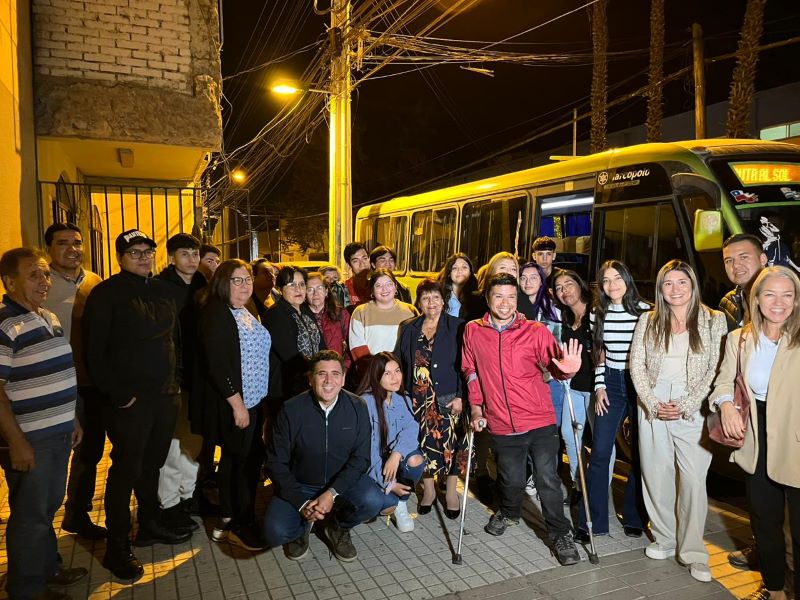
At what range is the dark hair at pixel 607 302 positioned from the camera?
434 centimetres

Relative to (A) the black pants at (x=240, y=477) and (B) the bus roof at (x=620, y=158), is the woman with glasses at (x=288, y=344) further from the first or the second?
(B) the bus roof at (x=620, y=158)

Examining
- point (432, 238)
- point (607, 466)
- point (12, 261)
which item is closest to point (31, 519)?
point (12, 261)

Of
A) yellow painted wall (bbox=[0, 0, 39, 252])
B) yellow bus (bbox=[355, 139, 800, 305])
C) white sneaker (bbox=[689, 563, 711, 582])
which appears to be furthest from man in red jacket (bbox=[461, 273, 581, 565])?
yellow painted wall (bbox=[0, 0, 39, 252])

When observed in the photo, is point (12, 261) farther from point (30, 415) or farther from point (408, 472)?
point (408, 472)

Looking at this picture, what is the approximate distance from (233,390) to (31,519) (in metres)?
1.36

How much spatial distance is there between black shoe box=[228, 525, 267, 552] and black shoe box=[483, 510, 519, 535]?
5.36 feet

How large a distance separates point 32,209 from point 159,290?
2982 mm

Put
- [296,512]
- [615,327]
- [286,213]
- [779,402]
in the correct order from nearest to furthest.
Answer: [779,402]
[296,512]
[615,327]
[286,213]

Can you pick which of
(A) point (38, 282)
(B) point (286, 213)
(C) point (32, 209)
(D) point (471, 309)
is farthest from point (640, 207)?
(B) point (286, 213)

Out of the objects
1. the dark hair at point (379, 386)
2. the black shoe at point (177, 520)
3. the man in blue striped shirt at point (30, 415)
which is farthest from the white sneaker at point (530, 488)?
the man in blue striped shirt at point (30, 415)

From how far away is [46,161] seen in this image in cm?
688

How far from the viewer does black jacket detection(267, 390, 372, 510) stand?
13.0 ft

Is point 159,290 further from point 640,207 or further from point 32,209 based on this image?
point 640,207

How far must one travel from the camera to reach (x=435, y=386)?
468cm
